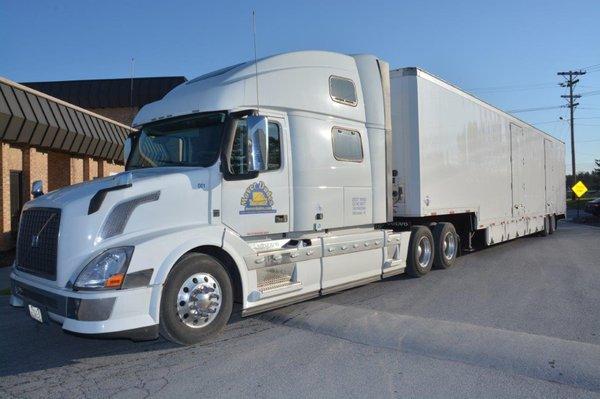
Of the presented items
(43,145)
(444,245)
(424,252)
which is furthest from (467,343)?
(43,145)

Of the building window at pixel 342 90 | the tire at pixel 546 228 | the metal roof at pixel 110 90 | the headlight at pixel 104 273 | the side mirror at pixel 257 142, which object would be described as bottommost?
the tire at pixel 546 228

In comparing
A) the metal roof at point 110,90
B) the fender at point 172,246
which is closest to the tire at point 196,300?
the fender at point 172,246

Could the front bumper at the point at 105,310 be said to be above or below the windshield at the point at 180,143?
below

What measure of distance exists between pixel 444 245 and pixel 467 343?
5.31 metres

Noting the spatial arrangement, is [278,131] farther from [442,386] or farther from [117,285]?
[442,386]

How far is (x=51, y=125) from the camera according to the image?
15.0 m

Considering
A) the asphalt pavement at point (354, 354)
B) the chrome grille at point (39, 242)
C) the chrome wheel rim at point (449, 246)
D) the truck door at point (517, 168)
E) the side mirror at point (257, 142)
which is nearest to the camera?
the asphalt pavement at point (354, 354)

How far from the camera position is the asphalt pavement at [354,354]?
4.56 meters

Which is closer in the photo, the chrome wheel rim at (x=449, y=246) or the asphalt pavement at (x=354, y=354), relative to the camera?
the asphalt pavement at (x=354, y=354)

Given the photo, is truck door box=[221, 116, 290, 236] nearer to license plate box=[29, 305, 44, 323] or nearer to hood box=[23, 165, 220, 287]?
hood box=[23, 165, 220, 287]

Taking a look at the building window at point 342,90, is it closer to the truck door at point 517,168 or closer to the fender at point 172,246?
the fender at point 172,246

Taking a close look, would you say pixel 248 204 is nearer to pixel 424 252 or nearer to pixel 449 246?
pixel 424 252

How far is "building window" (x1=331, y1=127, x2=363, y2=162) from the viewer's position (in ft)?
25.1

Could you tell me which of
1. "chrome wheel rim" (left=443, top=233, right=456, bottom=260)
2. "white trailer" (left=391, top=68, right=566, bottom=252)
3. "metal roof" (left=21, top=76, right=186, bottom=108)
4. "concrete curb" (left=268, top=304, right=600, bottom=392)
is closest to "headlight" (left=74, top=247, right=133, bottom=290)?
"concrete curb" (left=268, top=304, right=600, bottom=392)
